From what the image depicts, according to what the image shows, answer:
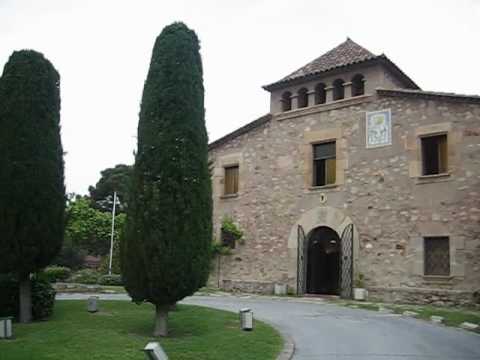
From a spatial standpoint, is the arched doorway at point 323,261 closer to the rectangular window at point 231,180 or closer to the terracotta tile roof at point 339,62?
the rectangular window at point 231,180

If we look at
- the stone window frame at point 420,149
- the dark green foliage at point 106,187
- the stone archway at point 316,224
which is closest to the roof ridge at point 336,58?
the stone window frame at point 420,149

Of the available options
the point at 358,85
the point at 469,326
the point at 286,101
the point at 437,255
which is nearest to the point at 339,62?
the point at 358,85

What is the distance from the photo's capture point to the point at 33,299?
41.0 feet

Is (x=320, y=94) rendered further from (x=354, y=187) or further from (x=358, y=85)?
(x=354, y=187)

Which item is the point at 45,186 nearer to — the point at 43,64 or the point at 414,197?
the point at 43,64

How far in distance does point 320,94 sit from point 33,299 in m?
13.0

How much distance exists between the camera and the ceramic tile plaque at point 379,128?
18.8 m

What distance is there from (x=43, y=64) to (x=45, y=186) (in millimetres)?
2996

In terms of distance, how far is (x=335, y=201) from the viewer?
19703 mm

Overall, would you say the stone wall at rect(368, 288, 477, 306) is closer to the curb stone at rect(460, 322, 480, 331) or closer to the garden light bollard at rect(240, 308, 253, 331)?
the curb stone at rect(460, 322, 480, 331)

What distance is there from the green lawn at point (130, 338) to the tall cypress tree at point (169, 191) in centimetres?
88

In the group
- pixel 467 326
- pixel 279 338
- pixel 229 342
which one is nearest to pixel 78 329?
pixel 229 342

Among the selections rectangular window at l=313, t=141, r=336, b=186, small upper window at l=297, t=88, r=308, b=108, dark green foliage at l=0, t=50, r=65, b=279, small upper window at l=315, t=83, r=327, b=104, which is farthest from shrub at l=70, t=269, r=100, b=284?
dark green foliage at l=0, t=50, r=65, b=279

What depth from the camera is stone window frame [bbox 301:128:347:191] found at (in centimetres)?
1972
